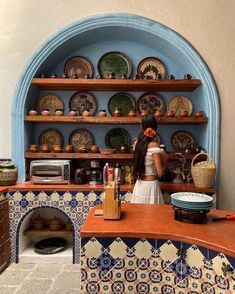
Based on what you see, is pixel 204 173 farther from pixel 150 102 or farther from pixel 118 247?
pixel 118 247

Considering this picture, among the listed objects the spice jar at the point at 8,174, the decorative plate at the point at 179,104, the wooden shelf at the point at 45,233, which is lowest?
the wooden shelf at the point at 45,233

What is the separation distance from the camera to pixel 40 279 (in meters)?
2.97

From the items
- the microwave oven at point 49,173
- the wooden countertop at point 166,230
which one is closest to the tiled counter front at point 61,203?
the microwave oven at point 49,173

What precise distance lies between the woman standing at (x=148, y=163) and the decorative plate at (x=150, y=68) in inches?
55.3

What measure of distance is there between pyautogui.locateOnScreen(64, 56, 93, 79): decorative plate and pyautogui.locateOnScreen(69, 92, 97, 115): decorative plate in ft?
0.92

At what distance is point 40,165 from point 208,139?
2.15 m

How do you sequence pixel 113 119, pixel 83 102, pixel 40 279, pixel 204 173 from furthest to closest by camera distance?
pixel 83 102, pixel 113 119, pixel 204 173, pixel 40 279

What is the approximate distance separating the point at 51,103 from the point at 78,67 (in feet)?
2.10

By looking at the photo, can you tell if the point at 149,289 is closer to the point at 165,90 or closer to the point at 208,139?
the point at 208,139

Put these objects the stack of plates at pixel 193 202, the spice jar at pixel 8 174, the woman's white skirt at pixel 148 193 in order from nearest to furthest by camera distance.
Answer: the stack of plates at pixel 193 202 < the woman's white skirt at pixel 148 193 < the spice jar at pixel 8 174

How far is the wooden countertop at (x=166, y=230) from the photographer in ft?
5.02

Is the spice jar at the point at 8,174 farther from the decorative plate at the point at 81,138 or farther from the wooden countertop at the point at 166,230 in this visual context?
the wooden countertop at the point at 166,230

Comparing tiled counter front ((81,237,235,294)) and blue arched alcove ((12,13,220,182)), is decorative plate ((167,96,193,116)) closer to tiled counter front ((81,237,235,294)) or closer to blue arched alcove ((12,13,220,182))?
blue arched alcove ((12,13,220,182))

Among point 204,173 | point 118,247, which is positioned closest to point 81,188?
point 204,173
